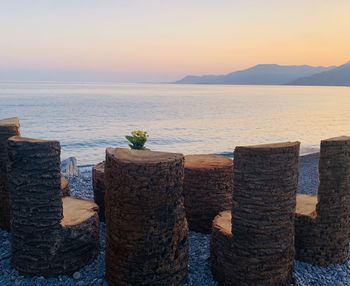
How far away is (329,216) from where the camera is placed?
902 cm

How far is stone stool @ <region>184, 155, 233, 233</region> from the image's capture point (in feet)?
33.2

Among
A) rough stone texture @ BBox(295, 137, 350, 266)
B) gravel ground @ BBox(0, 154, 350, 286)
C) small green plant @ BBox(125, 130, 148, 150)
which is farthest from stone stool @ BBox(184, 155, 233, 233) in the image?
rough stone texture @ BBox(295, 137, 350, 266)

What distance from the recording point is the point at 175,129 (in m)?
53.5

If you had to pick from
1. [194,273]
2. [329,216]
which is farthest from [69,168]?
[329,216]

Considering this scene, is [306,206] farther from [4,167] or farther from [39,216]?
[4,167]

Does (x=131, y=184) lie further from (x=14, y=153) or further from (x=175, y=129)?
(x=175, y=129)

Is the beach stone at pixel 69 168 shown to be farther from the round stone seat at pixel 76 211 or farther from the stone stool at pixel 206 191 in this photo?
the stone stool at pixel 206 191

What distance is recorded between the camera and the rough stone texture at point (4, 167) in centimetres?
943

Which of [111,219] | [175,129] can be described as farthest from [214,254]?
[175,129]

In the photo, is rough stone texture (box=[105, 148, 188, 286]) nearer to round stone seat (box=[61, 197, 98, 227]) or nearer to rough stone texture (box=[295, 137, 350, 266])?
round stone seat (box=[61, 197, 98, 227])

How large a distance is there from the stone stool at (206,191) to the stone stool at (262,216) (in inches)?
89.6

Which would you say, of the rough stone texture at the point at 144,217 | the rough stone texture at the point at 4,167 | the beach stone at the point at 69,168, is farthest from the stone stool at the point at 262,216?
the beach stone at the point at 69,168

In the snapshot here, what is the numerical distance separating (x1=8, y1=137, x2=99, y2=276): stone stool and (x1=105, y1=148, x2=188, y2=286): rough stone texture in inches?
41.1

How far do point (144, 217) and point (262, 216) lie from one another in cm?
215
